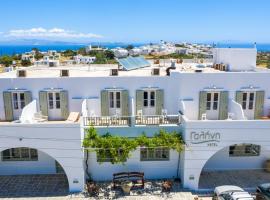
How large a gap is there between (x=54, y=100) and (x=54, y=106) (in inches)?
14.9

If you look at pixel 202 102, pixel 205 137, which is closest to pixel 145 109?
pixel 202 102

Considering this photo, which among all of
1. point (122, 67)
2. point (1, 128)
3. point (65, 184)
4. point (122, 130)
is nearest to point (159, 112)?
point (122, 130)

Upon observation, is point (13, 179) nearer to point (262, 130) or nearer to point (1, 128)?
point (1, 128)

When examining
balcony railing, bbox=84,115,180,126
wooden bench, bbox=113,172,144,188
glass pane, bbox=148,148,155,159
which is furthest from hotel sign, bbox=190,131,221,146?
wooden bench, bbox=113,172,144,188

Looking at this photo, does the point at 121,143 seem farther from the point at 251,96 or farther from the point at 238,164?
the point at 251,96

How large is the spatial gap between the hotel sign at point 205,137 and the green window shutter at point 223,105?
2.63 meters

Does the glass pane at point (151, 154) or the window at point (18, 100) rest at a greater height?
the window at point (18, 100)

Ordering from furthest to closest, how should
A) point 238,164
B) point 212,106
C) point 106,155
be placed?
point 238,164
point 212,106
point 106,155

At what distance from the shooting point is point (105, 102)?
57.7ft

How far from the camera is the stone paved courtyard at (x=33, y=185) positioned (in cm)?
1559

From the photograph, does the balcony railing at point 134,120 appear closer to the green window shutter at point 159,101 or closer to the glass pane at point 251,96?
the green window shutter at point 159,101

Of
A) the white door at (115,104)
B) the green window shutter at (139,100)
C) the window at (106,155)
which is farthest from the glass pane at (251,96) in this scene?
the window at (106,155)

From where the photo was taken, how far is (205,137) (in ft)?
51.2

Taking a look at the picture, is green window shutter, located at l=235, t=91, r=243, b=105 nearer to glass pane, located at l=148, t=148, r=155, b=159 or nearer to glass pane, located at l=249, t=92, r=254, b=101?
glass pane, located at l=249, t=92, r=254, b=101
